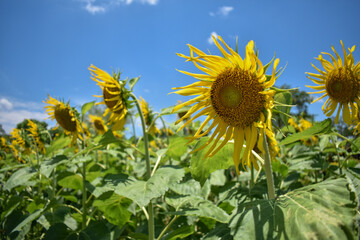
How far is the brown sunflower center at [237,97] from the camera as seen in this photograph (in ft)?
4.32

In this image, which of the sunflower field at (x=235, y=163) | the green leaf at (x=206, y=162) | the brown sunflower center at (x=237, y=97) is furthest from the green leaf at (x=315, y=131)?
the green leaf at (x=206, y=162)

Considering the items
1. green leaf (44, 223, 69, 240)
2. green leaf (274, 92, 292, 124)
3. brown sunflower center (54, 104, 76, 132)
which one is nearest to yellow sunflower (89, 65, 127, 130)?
brown sunflower center (54, 104, 76, 132)

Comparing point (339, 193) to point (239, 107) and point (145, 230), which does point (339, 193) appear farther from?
point (145, 230)

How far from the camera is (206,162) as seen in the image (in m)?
A: 1.49

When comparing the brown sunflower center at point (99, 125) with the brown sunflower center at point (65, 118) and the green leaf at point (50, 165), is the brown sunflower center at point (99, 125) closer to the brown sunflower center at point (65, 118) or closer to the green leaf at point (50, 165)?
the brown sunflower center at point (65, 118)

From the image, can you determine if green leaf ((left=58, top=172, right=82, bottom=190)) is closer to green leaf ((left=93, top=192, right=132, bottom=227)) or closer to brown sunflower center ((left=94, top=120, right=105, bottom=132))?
green leaf ((left=93, top=192, right=132, bottom=227))

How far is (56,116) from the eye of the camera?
122 inches

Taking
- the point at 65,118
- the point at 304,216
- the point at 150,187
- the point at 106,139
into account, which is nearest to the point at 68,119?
the point at 65,118

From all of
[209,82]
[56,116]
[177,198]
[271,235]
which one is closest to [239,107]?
[209,82]

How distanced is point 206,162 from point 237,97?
1.37 ft

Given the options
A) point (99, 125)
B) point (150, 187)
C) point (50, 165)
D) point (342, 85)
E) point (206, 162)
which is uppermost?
Result: point (99, 125)

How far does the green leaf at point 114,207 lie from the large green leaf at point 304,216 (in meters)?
1.26

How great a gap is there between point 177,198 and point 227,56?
1377 millimetres

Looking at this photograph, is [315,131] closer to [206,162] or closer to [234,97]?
[234,97]
